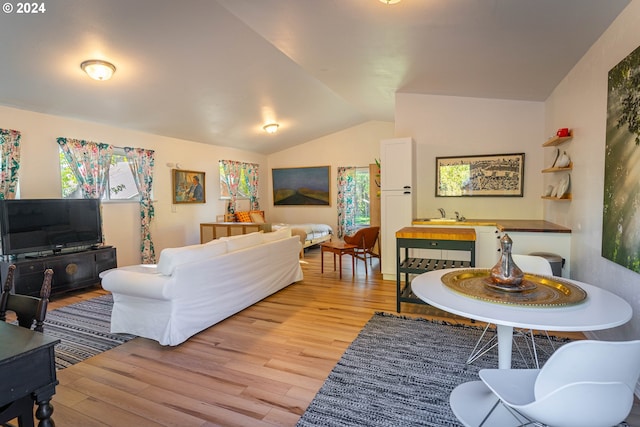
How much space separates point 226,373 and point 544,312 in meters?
2.03

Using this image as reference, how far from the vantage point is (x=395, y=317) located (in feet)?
11.1

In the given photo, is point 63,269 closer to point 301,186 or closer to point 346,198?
point 301,186

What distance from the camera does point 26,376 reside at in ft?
3.76

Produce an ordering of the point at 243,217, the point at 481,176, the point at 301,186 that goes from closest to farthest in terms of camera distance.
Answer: the point at 481,176 < the point at 243,217 < the point at 301,186

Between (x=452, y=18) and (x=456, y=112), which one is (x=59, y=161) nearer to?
(x=452, y=18)

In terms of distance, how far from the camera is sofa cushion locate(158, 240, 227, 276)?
112 inches

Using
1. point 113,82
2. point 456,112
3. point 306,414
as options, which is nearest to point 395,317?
point 306,414

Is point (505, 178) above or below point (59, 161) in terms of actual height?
below

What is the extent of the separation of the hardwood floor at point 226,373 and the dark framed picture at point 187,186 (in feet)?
12.0

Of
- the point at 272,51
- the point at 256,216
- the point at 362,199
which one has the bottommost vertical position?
the point at 256,216

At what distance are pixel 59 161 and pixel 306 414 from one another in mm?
4835

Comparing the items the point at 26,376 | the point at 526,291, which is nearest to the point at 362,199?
the point at 526,291

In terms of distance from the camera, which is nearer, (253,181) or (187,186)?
(187,186)

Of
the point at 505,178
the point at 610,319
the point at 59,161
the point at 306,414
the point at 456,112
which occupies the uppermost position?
the point at 456,112
